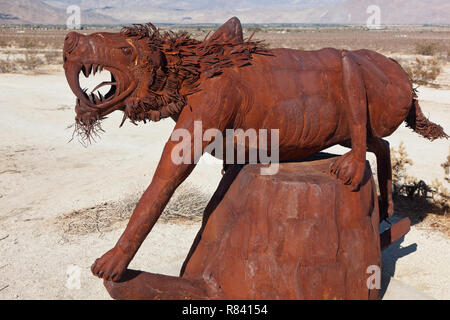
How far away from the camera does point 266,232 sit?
99.0 inches

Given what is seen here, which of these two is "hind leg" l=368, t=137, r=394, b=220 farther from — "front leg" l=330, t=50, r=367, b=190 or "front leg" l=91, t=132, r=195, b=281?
"front leg" l=91, t=132, r=195, b=281

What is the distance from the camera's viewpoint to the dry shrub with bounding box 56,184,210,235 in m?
5.15

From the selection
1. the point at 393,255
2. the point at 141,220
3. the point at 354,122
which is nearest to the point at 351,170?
the point at 354,122

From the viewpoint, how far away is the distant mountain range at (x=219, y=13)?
347 feet

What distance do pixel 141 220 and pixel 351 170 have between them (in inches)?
40.0

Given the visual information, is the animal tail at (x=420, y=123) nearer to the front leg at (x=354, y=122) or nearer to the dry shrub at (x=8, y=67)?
the front leg at (x=354, y=122)

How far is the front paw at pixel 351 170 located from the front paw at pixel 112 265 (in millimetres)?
1077

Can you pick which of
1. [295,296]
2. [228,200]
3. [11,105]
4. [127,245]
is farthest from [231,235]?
[11,105]

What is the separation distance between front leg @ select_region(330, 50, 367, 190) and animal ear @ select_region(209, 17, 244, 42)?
1.80ft

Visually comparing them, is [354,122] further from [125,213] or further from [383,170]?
[125,213]

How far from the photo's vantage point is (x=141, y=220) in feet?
7.20

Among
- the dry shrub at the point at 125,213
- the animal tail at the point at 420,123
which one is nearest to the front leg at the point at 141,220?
the animal tail at the point at 420,123

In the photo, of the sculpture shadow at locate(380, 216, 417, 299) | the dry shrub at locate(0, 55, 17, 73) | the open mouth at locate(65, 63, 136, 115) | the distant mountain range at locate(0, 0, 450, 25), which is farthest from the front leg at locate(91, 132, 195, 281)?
the distant mountain range at locate(0, 0, 450, 25)
